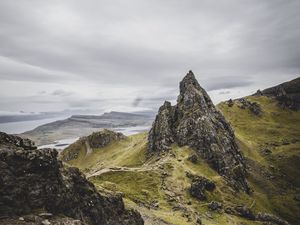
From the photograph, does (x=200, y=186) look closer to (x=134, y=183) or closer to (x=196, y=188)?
(x=196, y=188)

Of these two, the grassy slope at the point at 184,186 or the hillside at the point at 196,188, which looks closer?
the grassy slope at the point at 184,186

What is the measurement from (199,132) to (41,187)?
424ft

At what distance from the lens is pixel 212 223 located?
103 meters

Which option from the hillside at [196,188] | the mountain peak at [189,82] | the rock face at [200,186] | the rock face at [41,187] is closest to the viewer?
the rock face at [41,187]

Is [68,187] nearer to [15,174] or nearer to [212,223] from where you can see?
[15,174]

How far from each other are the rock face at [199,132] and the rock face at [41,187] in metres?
110

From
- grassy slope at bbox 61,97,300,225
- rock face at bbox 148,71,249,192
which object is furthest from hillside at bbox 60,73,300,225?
rock face at bbox 148,71,249,192

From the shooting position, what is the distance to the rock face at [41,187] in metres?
35.9

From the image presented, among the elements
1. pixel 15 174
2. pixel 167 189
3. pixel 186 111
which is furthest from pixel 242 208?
pixel 15 174

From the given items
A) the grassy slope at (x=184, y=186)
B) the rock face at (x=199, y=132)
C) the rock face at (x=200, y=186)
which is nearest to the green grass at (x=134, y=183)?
the grassy slope at (x=184, y=186)

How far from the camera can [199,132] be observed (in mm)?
161250

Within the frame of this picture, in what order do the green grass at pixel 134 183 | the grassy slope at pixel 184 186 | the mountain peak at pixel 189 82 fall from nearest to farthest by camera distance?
the grassy slope at pixel 184 186, the green grass at pixel 134 183, the mountain peak at pixel 189 82

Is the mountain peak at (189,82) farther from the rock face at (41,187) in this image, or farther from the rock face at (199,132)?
the rock face at (41,187)

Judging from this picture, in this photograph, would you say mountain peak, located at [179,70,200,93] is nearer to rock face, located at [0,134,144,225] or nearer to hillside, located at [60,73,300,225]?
hillside, located at [60,73,300,225]
